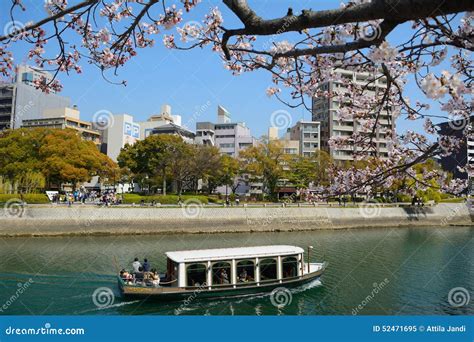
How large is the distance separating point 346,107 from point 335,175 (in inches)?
63.1

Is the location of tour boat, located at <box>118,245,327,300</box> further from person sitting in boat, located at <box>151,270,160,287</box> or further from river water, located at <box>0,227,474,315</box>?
river water, located at <box>0,227,474,315</box>

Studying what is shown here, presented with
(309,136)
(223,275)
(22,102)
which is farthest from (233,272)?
(22,102)

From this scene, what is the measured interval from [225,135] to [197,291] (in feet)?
186

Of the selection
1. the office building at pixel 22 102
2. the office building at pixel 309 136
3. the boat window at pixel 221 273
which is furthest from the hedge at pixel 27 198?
A: the office building at pixel 309 136

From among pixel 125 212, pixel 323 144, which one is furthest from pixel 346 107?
pixel 323 144

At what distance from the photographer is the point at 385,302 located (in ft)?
46.5

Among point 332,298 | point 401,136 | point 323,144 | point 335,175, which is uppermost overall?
point 323,144

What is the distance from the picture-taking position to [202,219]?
33031 millimetres

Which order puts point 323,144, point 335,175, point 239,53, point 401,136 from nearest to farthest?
point 239,53, point 401,136, point 335,175, point 323,144

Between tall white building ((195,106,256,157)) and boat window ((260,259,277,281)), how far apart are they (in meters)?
51.8

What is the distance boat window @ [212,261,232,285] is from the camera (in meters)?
14.9

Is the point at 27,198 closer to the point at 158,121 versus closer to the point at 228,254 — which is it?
the point at 228,254

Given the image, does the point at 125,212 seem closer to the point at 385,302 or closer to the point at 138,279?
the point at 138,279

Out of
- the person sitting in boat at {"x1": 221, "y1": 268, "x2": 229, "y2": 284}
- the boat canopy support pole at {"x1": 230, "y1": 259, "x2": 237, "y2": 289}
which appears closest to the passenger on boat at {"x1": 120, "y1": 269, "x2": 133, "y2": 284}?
the person sitting in boat at {"x1": 221, "y1": 268, "x2": 229, "y2": 284}
